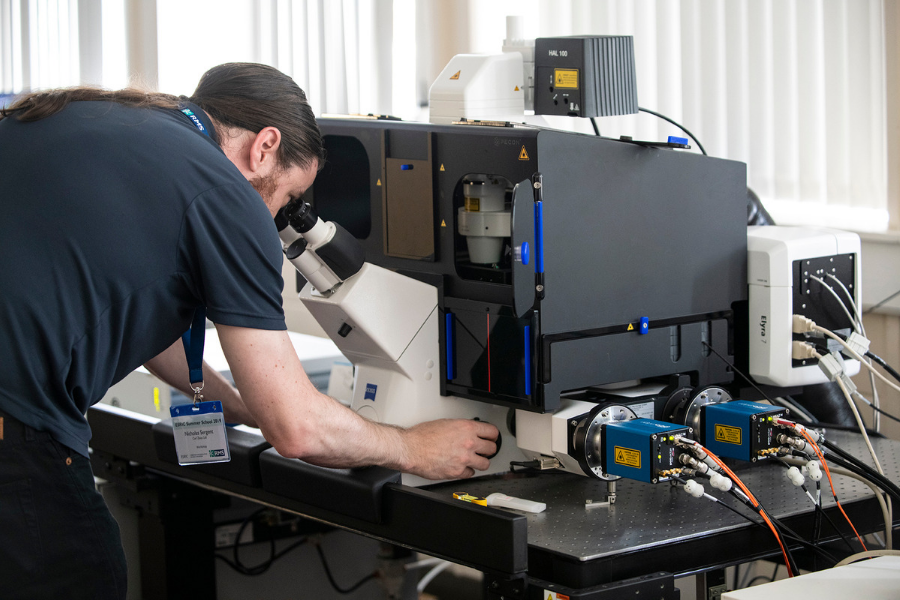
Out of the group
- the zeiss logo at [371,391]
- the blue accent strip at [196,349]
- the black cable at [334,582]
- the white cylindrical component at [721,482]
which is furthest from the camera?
the black cable at [334,582]

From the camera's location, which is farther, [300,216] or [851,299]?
[851,299]

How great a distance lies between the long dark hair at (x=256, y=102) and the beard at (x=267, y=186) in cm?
3

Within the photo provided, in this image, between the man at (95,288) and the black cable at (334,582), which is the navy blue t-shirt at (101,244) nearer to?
the man at (95,288)

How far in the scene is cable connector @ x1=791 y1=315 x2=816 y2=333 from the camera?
5.26 feet

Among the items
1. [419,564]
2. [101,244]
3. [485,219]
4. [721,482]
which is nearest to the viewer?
[101,244]

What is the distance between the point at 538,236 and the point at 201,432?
591 mm

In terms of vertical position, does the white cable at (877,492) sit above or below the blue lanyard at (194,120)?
below

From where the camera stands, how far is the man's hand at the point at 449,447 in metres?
1.42

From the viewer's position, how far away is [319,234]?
4.65ft

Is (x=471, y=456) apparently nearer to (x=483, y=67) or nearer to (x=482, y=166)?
(x=482, y=166)

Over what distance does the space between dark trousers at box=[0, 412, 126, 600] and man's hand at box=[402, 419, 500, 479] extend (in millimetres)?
443

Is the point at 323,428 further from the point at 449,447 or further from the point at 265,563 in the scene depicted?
the point at 265,563

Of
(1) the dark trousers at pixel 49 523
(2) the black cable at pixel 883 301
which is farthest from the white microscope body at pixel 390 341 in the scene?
(2) the black cable at pixel 883 301

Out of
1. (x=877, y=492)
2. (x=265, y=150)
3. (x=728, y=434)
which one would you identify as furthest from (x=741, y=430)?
(x=265, y=150)
